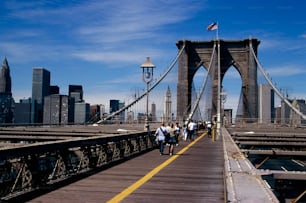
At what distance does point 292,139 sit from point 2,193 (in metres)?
31.9

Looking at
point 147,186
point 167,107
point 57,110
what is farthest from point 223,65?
point 147,186

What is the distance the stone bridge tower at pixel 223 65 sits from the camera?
8331 centimetres

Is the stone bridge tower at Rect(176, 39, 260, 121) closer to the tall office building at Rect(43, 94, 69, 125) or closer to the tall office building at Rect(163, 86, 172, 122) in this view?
the tall office building at Rect(163, 86, 172, 122)

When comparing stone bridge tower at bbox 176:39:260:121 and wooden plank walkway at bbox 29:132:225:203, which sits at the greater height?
stone bridge tower at bbox 176:39:260:121

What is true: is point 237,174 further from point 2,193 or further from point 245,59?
point 245,59

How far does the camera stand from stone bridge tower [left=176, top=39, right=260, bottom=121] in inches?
3280

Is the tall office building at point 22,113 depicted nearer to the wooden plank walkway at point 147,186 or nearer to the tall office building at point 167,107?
the tall office building at point 167,107

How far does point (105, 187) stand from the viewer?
9.25m

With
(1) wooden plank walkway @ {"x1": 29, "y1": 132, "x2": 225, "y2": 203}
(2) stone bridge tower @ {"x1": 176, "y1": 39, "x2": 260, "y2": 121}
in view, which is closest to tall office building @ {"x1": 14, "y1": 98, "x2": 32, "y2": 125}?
(2) stone bridge tower @ {"x1": 176, "y1": 39, "x2": 260, "y2": 121}

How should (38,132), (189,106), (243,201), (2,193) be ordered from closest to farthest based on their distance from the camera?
(243,201) → (2,193) → (38,132) → (189,106)

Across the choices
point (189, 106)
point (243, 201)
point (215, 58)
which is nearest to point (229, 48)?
point (215, 58)

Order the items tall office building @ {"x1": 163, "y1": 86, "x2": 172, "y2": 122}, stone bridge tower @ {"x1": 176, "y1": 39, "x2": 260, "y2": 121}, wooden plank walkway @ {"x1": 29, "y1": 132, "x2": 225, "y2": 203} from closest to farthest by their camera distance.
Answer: wooden plank walkway @ {"x1": 29, "y1": 132, "x2": 225, "y2": 203}
tall office building @ {"x1": 163, "y1": 86, "x2": 172, "y2": 122}
stone bridge tower @ {"x1": 176, "y1": 39, "x2": 260, "y2": 121}

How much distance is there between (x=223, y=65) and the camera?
285 ft

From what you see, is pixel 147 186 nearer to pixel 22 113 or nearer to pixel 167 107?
pixel 167 107
